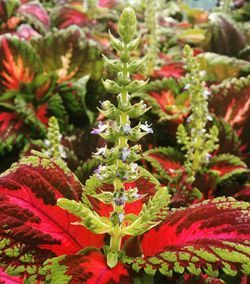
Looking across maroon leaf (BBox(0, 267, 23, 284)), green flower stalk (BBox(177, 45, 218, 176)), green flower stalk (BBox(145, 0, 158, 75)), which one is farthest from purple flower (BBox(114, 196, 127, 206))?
green flower stalk (BBox(145, 0, 158, 75))

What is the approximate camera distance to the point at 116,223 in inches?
30.4

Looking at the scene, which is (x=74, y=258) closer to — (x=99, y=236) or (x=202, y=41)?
(x=99, y=236)

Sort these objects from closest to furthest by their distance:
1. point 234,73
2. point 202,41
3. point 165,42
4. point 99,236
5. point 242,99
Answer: point 99,236
point 242,99
point 234,73
point 202,41
point 165,42

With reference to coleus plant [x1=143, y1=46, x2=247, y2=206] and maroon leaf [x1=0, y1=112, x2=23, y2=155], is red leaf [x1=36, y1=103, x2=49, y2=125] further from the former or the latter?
coleus plant [x1=143, y1=46, x2=247, y2=206]

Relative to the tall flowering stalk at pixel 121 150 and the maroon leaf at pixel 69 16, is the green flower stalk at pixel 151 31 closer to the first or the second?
the maroon leaf at pixel 69 16

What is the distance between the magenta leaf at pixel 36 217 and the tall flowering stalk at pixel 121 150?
0.27 feet

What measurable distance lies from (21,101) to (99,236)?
852 mm

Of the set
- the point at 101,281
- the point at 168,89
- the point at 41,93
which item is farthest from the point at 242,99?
the point at 101,281

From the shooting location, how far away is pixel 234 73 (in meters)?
1.84

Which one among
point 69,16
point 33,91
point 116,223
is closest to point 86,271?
point 116,223

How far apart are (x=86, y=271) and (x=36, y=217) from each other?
0.13m

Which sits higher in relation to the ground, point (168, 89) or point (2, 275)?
point (2, 275)

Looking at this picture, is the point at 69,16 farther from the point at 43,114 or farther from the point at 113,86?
the point at 113,86

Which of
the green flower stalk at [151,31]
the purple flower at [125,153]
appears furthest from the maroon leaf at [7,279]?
the green flower stalk at [151,31]
